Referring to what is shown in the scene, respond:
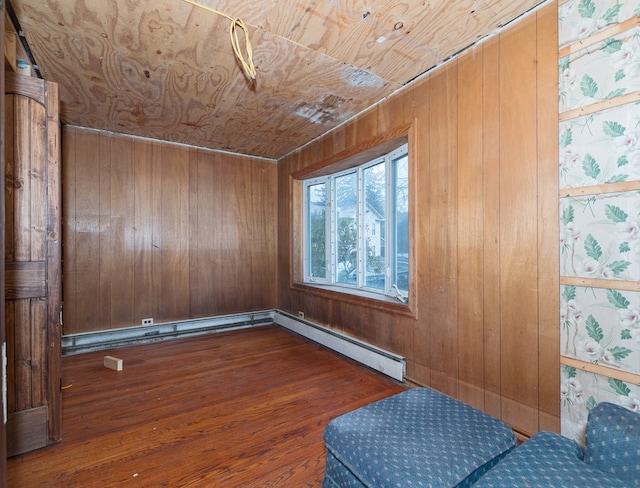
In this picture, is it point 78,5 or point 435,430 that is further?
point 78,5

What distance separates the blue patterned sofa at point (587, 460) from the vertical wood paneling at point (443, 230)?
3.26ft

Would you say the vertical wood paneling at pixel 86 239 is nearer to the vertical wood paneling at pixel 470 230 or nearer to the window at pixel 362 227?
the window at pixel 362 227

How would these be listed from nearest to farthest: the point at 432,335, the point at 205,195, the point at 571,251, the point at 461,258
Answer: the point at 571,251
the point at 461,258
the point at 432,335
the point at 205,195

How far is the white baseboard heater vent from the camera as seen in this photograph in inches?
99.4

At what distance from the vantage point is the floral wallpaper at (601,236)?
1.36 metres

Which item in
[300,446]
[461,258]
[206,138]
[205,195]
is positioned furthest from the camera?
[205,195]

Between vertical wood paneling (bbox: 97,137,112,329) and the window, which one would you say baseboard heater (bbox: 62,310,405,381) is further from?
the window

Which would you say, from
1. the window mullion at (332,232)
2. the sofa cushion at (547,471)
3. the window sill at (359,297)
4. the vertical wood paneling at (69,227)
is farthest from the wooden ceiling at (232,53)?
the sofa cushion at (547,471)

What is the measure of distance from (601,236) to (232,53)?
90.2 inches

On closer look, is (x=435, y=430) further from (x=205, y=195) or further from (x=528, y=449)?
(x=205, y=195)

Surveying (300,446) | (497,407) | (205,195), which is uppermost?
(205,195)

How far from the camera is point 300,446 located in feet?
5.78

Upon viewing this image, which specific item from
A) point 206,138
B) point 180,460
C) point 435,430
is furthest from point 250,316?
point 435,430

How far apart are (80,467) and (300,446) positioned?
112 centimetres
